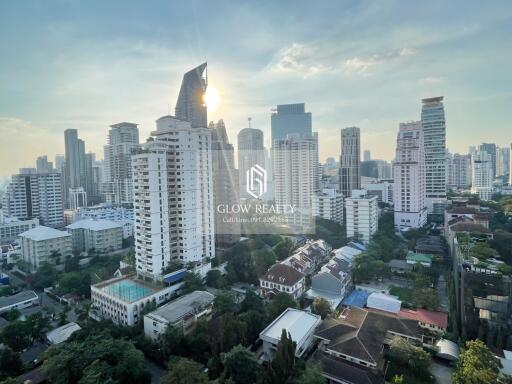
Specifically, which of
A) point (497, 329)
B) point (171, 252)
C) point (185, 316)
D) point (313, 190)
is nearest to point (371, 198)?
point (313, 190)

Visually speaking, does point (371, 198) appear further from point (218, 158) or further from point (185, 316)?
point (185, 316)

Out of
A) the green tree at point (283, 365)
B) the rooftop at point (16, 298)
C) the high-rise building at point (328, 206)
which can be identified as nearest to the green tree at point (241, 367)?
the green tree at point (283, 365)

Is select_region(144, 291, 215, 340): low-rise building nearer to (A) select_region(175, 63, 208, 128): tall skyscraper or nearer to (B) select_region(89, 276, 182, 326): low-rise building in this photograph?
(B) select_region(89, 276, 182, 326): low-rise building

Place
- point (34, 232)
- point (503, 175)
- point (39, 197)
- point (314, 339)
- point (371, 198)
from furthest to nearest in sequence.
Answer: point (503, 175) < point (39, 197) < point (371, 198) < point (34, 232) < point (314, 339)

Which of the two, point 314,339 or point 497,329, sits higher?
point 497,329

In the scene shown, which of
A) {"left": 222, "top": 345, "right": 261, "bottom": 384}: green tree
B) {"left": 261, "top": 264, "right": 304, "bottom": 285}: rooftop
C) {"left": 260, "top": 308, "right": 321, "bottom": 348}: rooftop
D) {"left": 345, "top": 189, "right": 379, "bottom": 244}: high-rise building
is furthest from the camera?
{"left": 345, "top": 189, "right": 379, "bottom": 244}: high-rise building
